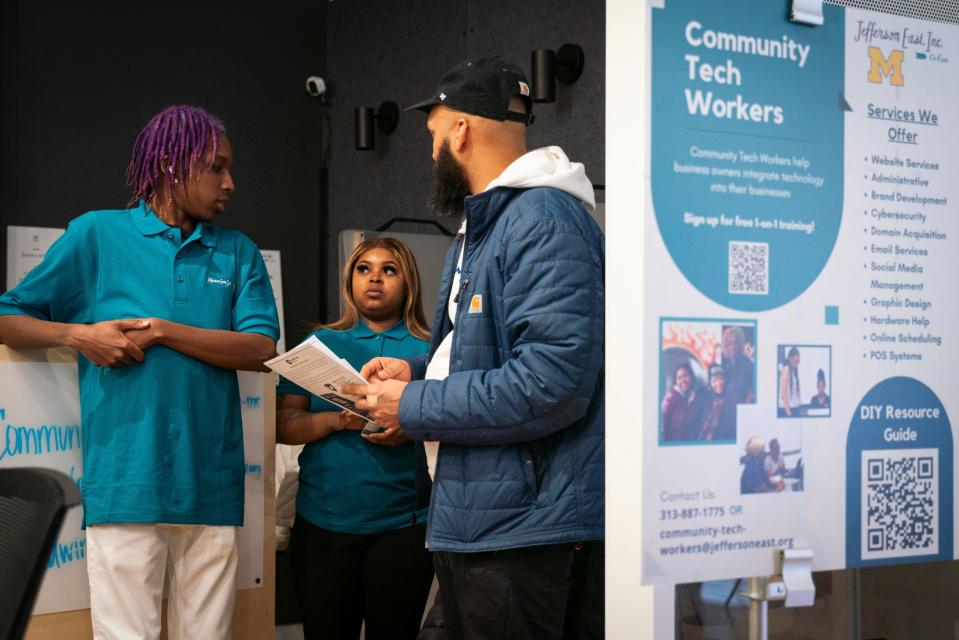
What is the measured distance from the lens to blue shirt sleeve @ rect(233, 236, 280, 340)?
2.23 meters

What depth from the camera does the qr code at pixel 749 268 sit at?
1340 mm

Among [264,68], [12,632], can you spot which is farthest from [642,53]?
[264,68]

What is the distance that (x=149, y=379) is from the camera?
2080mm

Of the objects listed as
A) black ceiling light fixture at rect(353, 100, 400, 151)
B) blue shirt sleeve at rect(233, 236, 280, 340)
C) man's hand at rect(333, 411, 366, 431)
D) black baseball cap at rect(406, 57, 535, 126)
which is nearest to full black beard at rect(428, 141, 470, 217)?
black baseball cap at rect(406, 57, 535, 126)

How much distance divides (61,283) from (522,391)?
3.73ft

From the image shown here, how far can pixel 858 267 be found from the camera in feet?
4.70

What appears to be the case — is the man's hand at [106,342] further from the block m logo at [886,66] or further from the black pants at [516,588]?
the block m logo at [886,66]

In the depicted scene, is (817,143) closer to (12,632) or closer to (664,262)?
(664,262)

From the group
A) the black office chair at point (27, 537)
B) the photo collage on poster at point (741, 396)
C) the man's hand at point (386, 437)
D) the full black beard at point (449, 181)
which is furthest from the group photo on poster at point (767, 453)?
the man's hand at point (386, 437)

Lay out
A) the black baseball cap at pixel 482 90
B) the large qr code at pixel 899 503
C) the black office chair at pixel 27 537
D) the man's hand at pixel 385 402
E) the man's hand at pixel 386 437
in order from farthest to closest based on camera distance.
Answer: the man's hand at pixel 386 437, the black baseball cap at pixel 482 90, the man's hand at pixel 385 402, the large qr code at pixel 899 503, the black office chair at pixel 27 537

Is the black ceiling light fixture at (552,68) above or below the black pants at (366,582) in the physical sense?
above

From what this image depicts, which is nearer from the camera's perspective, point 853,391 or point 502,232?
point 853,391

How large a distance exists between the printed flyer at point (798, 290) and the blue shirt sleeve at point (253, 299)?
1208mm

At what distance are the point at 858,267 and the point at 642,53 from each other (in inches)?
18.3
